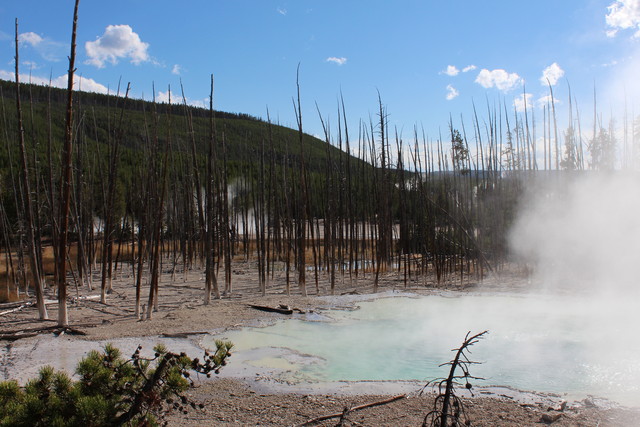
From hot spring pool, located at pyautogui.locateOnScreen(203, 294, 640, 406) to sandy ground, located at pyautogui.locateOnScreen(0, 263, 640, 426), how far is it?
0.68 metres

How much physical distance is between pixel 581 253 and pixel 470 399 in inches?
383

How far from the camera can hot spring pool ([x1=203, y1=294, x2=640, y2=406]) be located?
591 centimetres

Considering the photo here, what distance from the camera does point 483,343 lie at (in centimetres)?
752

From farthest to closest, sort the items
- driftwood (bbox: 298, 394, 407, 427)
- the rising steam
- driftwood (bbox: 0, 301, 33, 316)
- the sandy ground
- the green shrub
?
the rising steam → driftwood (bbox: 0, 301, 33, 316) → the sandy ground → driftwood (bbox: 298, 394, 407, 427) → the green shrub

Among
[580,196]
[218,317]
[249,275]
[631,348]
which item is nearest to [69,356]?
[218,317]

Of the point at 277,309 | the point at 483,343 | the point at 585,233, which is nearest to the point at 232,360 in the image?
the point at 277,309

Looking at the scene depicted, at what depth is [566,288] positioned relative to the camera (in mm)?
12078

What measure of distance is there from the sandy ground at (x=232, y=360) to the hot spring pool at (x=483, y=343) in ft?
2.22

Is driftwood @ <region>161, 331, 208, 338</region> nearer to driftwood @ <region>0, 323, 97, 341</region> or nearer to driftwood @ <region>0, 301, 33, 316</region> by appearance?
driftwood @ <region>0, 323, 97, 341</region>

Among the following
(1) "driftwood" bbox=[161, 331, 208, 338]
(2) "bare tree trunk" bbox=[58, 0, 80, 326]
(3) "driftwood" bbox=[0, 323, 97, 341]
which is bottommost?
(1) "driftwood" bbox=[161, 331, 208, 338]

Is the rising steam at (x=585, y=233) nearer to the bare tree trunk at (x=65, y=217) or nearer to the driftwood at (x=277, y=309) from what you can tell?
the driftwood at (x=277, y=309)

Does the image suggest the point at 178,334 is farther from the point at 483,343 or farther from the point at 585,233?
the point at 585,233

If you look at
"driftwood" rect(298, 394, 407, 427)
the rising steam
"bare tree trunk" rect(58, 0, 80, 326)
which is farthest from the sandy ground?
the rising steam

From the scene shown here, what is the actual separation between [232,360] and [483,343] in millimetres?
3665
